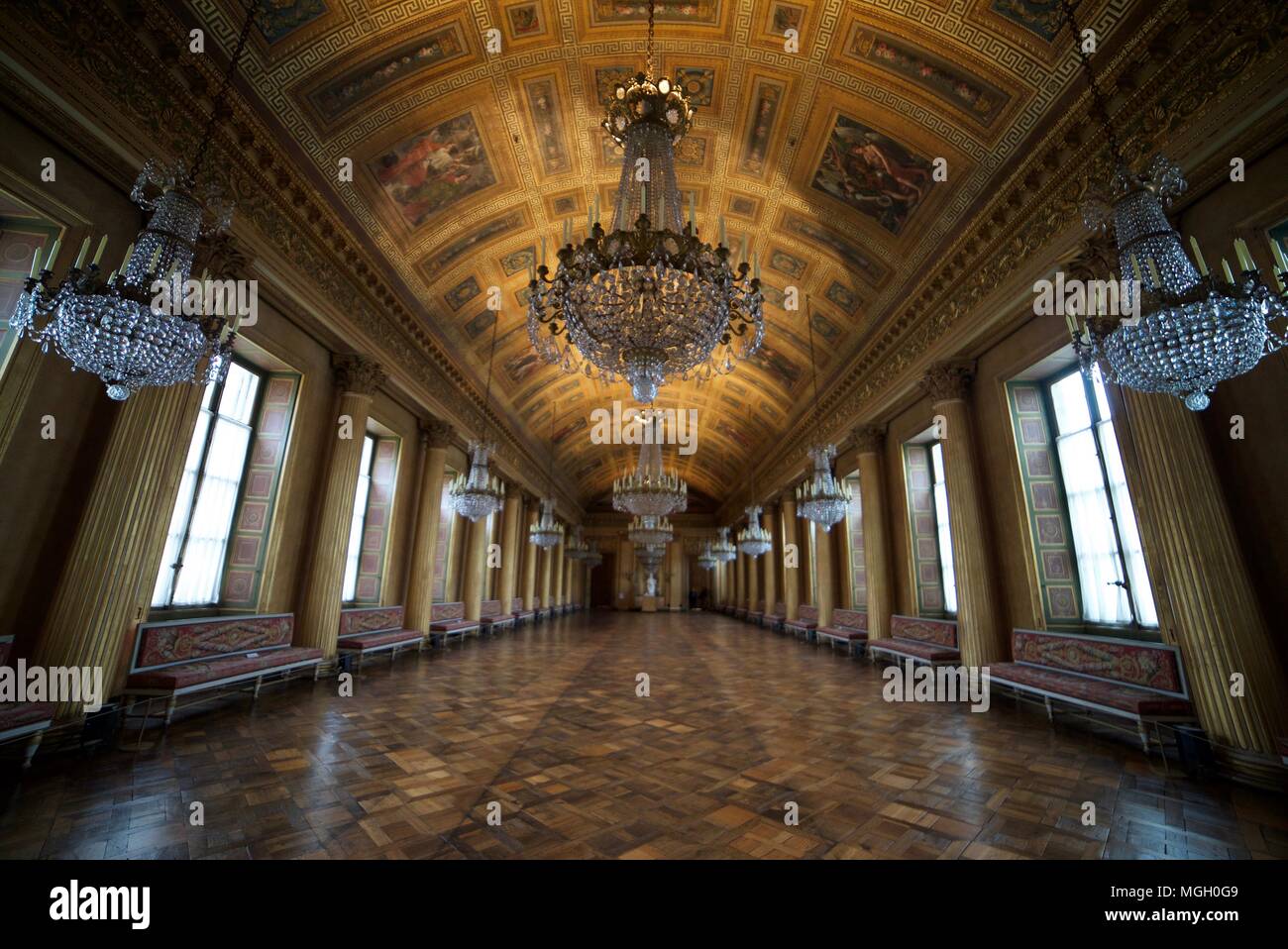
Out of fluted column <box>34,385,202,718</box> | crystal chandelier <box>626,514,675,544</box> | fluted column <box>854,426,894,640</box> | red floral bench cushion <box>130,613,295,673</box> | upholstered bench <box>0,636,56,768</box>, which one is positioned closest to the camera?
upholstered bench <box>0,636,56,768</box>

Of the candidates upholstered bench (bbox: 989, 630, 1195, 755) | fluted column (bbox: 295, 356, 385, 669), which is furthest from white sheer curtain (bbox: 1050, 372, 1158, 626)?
fluted column (bbox: 295, 356, 385, 669)

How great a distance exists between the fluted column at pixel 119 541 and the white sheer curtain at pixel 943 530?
909 centimetres

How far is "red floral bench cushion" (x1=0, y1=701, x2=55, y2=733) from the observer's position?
253 cm

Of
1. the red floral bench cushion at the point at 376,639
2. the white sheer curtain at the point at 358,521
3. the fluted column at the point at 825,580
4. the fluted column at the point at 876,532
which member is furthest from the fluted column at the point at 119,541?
the fluted column at the point at 825,580

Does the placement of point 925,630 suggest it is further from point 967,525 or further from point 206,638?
point 206,638

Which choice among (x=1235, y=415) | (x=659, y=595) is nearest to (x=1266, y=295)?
(x=1235, y=415)

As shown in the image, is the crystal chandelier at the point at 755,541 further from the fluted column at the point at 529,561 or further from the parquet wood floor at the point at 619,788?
the parquet wood floor at the point at 619,788

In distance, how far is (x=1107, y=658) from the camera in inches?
161

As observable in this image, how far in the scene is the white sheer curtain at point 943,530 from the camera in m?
7.61

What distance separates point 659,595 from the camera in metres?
25.8

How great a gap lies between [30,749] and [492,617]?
955 cm

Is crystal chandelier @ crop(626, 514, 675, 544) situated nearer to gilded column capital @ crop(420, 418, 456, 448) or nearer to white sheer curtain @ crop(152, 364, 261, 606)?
gilded column capital @ crop(420, 418, 456, 448)

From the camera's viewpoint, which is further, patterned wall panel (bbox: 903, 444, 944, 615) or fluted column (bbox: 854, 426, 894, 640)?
fluted column (bbox: 854, 426, 894, 640)

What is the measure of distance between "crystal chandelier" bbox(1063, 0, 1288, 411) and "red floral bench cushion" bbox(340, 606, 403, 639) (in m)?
8.04
